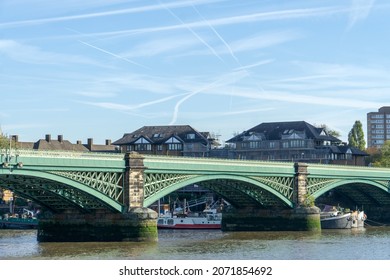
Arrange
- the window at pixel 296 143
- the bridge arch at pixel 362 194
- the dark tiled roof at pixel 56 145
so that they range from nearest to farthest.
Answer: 1. the bridge arch at pixel 362 194
2. the window at pixel 296 143
3. the dark tiled roof at pixel 56 145

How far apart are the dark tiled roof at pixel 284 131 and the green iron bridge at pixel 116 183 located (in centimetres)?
6104

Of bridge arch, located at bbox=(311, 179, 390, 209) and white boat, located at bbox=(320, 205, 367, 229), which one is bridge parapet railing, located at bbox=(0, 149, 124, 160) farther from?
bridge arch, located at bbox=(311, 179, 390, 209)

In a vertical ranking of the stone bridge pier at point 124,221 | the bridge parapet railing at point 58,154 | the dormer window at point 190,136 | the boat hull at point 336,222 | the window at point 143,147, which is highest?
the dormer window at point 190,136

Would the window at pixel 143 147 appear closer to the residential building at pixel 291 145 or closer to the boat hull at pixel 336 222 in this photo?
the residential building at pixel 291 145

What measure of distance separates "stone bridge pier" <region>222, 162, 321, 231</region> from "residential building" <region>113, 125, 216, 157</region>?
64.8m

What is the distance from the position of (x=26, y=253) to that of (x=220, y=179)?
1136 inches

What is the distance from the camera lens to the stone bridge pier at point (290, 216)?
107125 mm

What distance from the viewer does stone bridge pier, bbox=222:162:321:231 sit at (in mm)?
107125

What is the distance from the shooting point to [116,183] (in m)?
83.8

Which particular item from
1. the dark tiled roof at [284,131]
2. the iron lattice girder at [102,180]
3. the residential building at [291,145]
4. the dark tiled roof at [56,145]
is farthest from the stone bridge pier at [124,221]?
the dark tiled roof at [56,145]

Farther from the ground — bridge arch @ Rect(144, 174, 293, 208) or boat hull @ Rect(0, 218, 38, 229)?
bridge arch @ Rect(144, 174, 293, 208)

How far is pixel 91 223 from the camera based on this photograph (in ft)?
277

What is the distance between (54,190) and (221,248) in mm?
15174

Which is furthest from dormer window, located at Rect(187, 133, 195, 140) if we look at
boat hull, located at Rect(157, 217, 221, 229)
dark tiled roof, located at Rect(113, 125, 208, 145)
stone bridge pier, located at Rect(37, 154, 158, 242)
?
stone bridge pier, located at Rect(37, 154, 158, 242)
